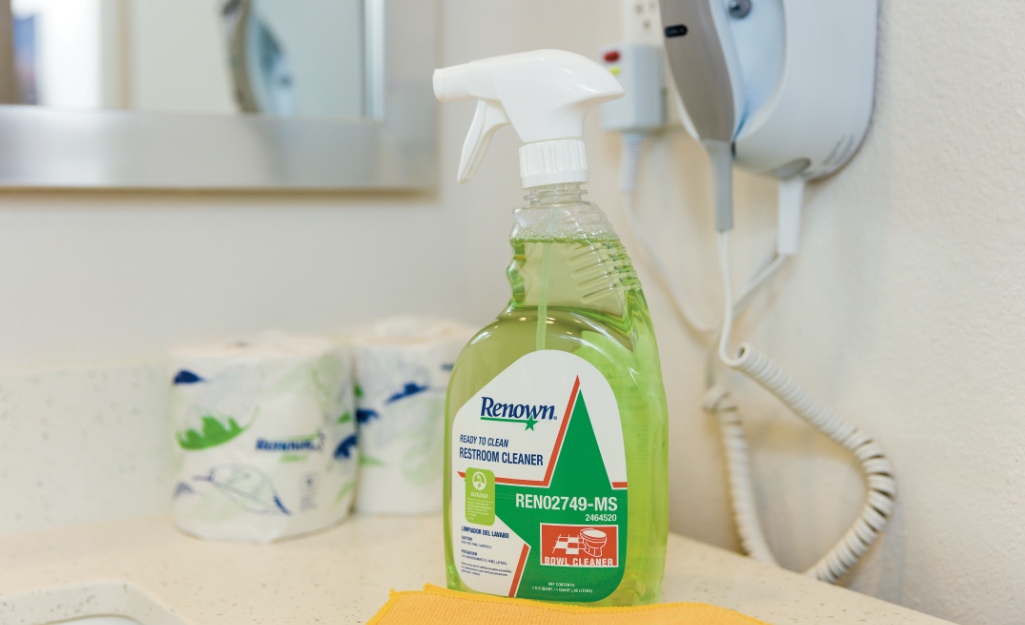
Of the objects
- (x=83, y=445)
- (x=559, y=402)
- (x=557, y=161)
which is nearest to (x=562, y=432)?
(x=559, y=402)

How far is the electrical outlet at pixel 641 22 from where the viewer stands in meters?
0.59

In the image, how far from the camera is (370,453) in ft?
2.12

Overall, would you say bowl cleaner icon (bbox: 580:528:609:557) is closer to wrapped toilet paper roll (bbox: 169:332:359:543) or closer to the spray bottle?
the spray bottle

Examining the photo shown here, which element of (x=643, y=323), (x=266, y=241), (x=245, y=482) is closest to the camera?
(x=643, y=323)

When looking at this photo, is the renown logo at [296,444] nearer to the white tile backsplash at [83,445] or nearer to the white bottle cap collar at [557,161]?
the white tile backsplash at [83,445]

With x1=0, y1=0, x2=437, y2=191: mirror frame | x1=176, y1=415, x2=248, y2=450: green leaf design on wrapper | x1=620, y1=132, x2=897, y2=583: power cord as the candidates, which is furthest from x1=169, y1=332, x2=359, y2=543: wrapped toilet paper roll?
x1=620, y1=132, x2=897, y2=583: power cord

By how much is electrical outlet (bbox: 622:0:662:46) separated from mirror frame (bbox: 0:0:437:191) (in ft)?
0.76

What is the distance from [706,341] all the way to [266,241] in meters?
0.39

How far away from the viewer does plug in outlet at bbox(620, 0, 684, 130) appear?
23.4 inches

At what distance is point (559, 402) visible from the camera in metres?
0.42

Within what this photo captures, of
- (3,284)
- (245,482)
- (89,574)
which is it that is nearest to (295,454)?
(245,482)

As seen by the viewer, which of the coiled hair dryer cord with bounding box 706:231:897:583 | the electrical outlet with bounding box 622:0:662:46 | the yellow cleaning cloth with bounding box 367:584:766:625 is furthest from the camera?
the electrical outlet with bounding box 622:0:662:46

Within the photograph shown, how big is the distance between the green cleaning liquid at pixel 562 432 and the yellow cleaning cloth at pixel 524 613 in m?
0.03

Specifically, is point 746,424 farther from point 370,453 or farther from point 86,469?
point 86,469
